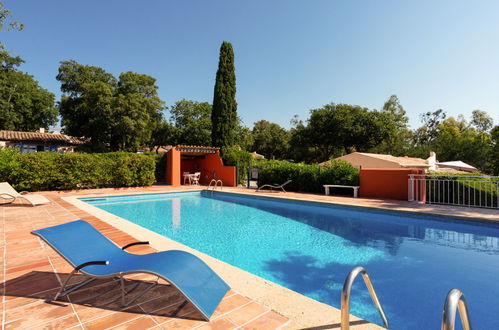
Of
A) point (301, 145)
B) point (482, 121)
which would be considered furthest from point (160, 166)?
point (482, 121)

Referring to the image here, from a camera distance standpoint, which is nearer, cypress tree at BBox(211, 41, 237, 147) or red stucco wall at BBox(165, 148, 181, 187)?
red stucco wall at BBox(165, 148, 181, 187)

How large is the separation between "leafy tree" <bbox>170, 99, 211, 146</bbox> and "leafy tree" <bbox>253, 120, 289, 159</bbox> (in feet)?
44.3

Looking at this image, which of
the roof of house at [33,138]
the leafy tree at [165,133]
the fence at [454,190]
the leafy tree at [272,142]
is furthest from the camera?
the leafy tree at [272,142]

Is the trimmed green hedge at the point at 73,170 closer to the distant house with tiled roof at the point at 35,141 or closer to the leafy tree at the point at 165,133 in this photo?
the distant house with tiled roof at the point at 35,141

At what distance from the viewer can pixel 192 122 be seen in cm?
3459

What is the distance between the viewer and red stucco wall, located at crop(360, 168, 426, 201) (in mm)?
10688

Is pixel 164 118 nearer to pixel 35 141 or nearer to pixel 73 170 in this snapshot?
pixel 35 141

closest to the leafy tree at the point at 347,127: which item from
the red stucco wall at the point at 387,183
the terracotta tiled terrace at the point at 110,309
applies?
the red stucco wall at the point at 387,183

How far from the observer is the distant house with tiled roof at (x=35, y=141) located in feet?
84.9

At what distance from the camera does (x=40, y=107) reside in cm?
3531

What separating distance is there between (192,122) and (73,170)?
72.1 ft

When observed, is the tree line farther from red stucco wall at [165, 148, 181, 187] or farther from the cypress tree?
red stucco wall at [165, 148, 181, 187]

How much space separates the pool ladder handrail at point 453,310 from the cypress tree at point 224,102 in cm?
1800

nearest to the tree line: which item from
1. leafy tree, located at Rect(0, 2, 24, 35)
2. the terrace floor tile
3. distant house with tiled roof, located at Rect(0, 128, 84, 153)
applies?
distant house with tiled roof, located at Rect(0, 128, 84, 153)
